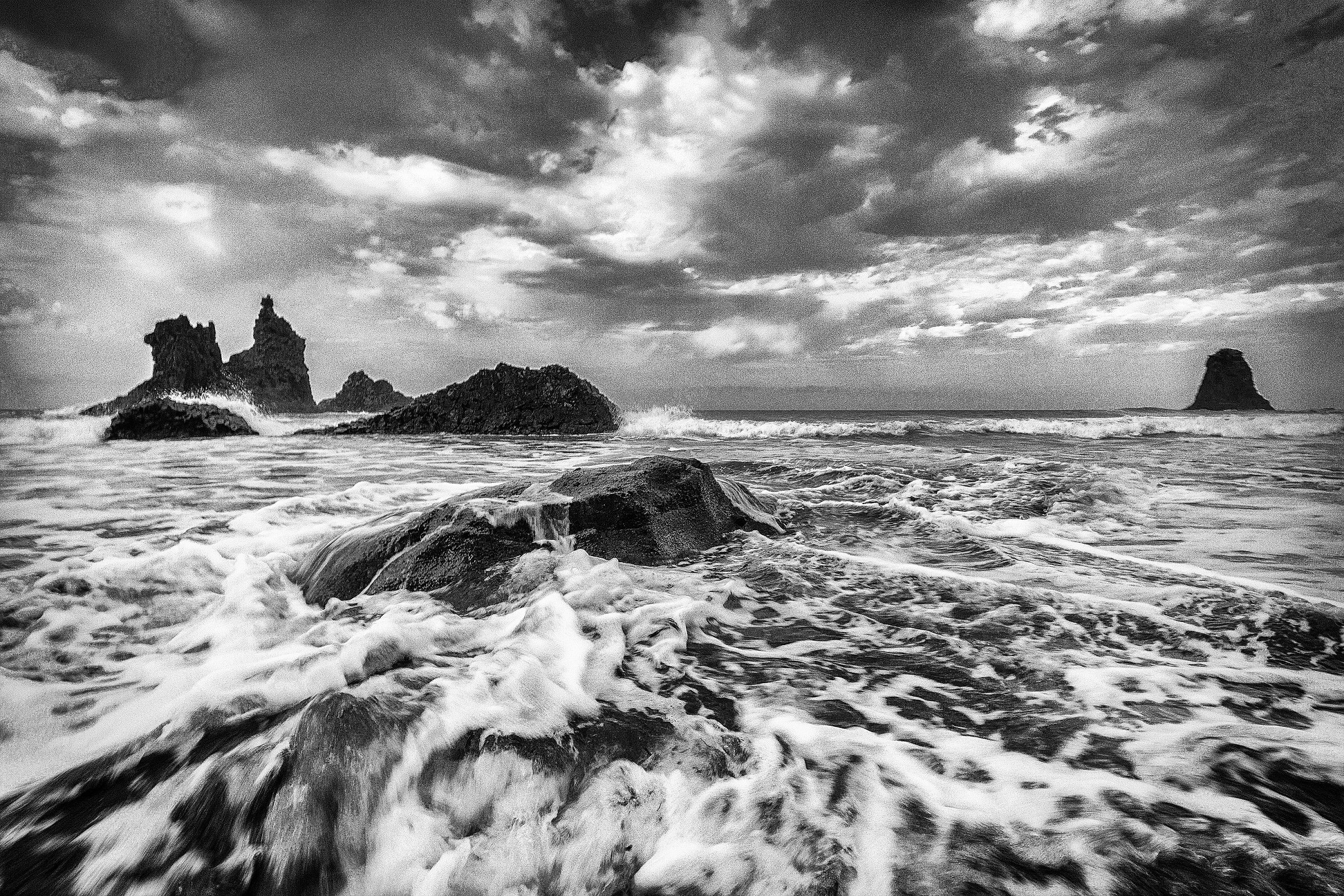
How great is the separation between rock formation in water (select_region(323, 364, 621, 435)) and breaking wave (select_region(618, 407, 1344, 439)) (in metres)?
2.09

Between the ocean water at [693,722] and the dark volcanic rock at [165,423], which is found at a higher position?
the dark volcanic rock at [165,423]

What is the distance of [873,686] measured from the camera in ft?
8.30

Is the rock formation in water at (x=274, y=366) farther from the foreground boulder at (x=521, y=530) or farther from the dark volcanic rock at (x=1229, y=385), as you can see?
the dark volcanic rock at (x=1229, y=385)

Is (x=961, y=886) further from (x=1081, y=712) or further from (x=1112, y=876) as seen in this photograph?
(x=1081, y=712)

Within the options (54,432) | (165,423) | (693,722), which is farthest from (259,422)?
(693,722)

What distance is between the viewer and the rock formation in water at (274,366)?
60.1 metres

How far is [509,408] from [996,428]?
74.1ft

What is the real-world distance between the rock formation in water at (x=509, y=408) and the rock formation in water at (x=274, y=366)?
43.3 m

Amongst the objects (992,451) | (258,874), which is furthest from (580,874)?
(992,451)

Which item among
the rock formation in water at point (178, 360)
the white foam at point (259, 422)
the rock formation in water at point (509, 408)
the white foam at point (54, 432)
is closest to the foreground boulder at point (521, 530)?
the white foam at point (54, 432)

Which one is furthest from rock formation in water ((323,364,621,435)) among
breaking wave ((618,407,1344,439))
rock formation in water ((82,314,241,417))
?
rock formation in water ((82,314,241,417))

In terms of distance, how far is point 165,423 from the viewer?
19156 mm

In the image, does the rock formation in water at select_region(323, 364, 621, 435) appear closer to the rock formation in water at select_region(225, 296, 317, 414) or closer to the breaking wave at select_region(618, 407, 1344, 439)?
the breaking wave at select_region(618, 407, 1344, 439)

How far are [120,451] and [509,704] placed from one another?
1791cm
